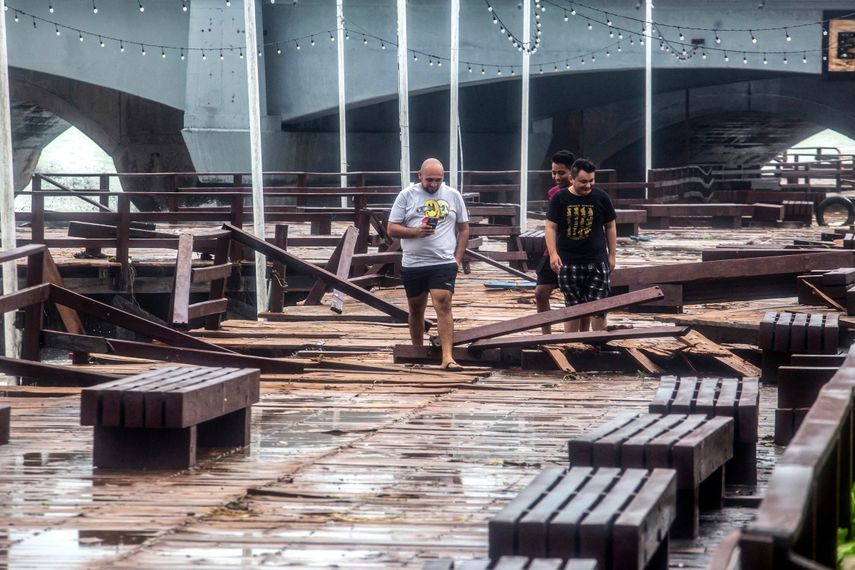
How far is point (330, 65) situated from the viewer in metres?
36.2

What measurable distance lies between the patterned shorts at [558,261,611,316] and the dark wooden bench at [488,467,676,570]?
6023mm

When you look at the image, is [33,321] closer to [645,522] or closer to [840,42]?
[645,522]

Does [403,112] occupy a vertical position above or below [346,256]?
above

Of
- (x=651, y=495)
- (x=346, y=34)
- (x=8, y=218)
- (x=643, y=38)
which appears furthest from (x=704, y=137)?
(x=651, y=495)

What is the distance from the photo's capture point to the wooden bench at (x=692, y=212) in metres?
29.0

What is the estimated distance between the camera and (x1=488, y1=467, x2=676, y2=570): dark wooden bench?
3516 millimetres

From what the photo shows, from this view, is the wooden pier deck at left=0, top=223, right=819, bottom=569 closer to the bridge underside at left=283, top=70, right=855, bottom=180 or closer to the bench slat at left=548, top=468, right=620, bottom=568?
the bench slat at left=548, top=468, right=620, bottom=568

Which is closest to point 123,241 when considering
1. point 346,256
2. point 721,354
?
point 346,256

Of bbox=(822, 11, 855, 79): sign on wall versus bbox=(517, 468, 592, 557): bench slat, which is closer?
bbox=(517, 468, 592, 557): bench slat

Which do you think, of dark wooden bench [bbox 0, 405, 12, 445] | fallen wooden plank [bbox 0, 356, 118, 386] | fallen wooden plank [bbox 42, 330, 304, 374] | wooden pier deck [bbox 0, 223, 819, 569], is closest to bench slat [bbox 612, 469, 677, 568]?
wooden pier deck [bbox 0, 223, 819, 569]

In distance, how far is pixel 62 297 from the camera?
30.2 feet

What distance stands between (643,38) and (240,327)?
26.3 metres

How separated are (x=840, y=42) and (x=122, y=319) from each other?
30971 mm

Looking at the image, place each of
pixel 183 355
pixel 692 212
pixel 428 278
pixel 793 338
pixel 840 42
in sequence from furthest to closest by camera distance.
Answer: pixel 840 42 → pixel 692 212 → pixel 428 278 → pixel 183 355 → pixel 793 338
